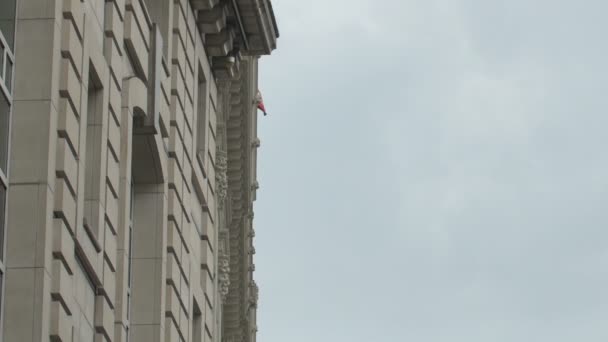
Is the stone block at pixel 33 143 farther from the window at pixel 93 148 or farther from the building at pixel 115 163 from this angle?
the window at pixel 93 148

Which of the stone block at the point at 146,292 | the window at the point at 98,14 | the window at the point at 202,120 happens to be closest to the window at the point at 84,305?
the window at the point at 98,14

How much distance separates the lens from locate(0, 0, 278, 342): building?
28547mm

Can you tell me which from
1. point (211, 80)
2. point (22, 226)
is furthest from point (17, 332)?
point (211, 80)

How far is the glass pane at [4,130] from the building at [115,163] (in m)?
0.04

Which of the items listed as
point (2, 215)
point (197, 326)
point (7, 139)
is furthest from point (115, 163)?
point (197, 326)

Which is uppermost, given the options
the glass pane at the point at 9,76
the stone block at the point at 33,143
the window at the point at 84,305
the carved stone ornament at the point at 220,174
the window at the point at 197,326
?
the carved stone ornament at the point at 220,174

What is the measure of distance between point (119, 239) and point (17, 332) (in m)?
7.50

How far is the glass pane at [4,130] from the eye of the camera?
93.0 feet

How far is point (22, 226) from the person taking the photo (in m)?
28.3

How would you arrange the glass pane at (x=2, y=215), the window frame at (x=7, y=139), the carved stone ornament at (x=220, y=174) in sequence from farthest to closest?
the carved stone ornament at (x=220, y=174) < the glass pane at (x=2, y=215) < the window frame at (x=7, y=139)

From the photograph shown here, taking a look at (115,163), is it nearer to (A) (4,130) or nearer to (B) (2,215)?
A: (A) (4,130)

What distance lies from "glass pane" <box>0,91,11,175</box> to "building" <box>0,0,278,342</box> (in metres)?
0.04

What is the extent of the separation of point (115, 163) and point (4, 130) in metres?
5.82

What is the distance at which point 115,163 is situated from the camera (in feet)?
113
